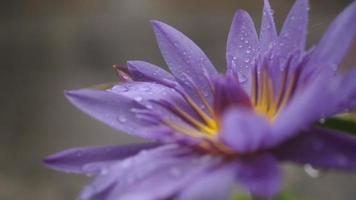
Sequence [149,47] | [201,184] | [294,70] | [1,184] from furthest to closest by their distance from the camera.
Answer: [149,47], [1,184], [294,70], [201,184]

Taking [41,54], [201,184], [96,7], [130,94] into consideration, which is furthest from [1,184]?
[201,184]

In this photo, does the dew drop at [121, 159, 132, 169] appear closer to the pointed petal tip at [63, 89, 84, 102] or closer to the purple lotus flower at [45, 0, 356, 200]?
the purple lotus flower at [45, 0, 356, 200]

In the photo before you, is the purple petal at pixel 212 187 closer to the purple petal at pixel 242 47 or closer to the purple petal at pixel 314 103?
the purple petal at pixel 314 103

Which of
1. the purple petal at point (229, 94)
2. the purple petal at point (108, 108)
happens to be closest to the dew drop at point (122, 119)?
the purple petal at point (108, 108)


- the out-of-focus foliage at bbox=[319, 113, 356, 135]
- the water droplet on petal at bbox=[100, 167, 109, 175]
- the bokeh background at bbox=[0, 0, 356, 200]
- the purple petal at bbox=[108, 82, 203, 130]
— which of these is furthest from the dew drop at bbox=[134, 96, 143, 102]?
the bokeh background at bbox=[0, 0, 356, 200]

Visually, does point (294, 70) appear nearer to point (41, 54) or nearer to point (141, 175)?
point (141, 175)

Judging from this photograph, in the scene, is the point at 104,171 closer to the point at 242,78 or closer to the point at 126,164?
the point at 126,164
